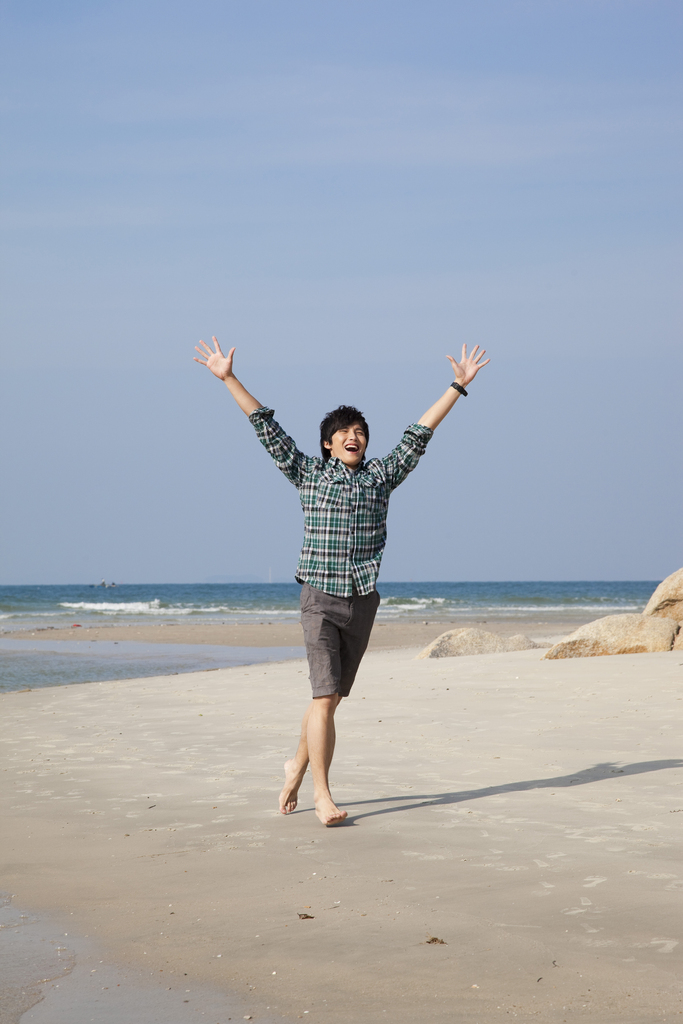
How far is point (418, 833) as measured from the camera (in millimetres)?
4258

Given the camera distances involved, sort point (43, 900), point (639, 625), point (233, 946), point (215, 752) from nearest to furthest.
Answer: point (233, 946) → point (43, 900) → point (215, 752) → point (639, 625)

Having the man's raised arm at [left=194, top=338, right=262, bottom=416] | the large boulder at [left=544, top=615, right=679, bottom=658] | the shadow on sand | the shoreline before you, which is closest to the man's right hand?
the man's raised arm at [left=194, top=338, right=262, bottom=416]

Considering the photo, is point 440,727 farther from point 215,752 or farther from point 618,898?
point 618,898

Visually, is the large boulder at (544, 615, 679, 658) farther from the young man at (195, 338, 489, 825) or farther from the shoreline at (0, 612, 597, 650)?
the shoreline at (0, 612, 597, 650)

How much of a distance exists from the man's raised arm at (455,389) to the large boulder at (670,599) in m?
7.21

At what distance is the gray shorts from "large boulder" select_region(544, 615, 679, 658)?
6230 millimetres

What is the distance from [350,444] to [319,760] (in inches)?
59.4

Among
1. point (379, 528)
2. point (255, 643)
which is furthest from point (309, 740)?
point (255, 643)

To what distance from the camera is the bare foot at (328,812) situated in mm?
4406

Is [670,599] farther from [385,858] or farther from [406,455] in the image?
[385,858]

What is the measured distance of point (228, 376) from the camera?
15.9ft

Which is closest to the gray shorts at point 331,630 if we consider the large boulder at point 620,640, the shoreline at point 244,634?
the large boulder at point 620,640

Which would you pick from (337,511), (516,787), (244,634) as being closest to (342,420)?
(337,511)

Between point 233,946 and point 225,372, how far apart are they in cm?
278
